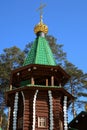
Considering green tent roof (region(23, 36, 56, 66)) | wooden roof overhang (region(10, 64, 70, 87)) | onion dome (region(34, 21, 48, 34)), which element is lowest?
wooden roof overhang (region(10, 64, 70, 87))

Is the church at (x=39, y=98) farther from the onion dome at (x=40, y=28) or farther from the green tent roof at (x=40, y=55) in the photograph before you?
the onion dome at (x=40, y=28)

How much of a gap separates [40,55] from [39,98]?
158 inches

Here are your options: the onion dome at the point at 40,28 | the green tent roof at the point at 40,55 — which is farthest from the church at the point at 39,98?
the onion dome at the point at 40,28

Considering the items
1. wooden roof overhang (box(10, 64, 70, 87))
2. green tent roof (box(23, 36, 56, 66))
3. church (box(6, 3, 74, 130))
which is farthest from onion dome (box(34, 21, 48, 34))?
wooden roof overhang (box(10, 64, 70, 87))

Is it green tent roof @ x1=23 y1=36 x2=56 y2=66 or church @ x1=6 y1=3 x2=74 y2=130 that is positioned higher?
green tent roof @ x1=23 y1=36 x2=56 y2=66

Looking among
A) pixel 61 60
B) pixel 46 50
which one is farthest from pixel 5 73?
pixel 46 50

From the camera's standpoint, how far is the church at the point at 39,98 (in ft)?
62.5

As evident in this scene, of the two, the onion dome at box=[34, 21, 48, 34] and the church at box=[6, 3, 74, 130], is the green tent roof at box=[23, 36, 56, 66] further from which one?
the onion dome at box=[34, 21, 48, 34]

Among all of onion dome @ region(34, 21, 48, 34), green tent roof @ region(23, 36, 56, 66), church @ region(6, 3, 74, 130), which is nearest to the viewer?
church @ region(6, 3, 74, 130)

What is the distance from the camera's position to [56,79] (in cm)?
2188

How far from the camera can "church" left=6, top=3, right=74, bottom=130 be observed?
19062mm

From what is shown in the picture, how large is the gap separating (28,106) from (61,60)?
1321 centimetres

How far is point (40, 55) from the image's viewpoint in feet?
74.0

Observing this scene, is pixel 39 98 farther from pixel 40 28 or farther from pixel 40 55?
pixel 40 28
